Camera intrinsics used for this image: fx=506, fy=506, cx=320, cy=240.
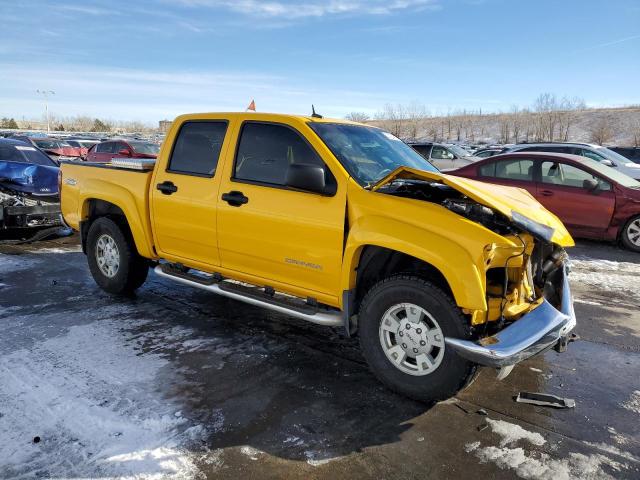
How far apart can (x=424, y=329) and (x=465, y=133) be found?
84.2 metres

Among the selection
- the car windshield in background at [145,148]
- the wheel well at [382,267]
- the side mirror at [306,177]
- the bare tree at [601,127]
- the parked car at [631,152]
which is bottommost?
the wheel well at [382,267]

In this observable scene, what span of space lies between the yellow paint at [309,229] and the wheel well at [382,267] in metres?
0.09

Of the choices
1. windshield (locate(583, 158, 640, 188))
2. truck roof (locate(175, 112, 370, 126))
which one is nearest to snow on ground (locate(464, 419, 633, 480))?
truck roof (locate(175, 112, 370, 126))

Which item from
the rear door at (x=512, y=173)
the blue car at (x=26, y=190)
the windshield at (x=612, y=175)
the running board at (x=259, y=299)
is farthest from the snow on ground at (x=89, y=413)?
the windshield at (x=612, y=175)

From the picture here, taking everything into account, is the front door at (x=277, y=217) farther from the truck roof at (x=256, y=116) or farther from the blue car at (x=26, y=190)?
the blue car at (x=26, y=190)

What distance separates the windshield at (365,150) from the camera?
400 cm

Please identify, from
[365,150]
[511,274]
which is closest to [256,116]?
[365,150]

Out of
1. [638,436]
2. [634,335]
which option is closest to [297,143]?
[638,436]

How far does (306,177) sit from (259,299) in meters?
1.22

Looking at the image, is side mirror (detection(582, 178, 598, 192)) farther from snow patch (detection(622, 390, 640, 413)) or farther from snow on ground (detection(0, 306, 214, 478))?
snow on ground (detection(0, 306, 214, 478))

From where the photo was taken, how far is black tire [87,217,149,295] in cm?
546

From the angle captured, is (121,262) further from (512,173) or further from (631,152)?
(631,152)

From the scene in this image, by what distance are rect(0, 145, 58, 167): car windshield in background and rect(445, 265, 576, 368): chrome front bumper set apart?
31.0 ft

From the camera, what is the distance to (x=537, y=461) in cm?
290
